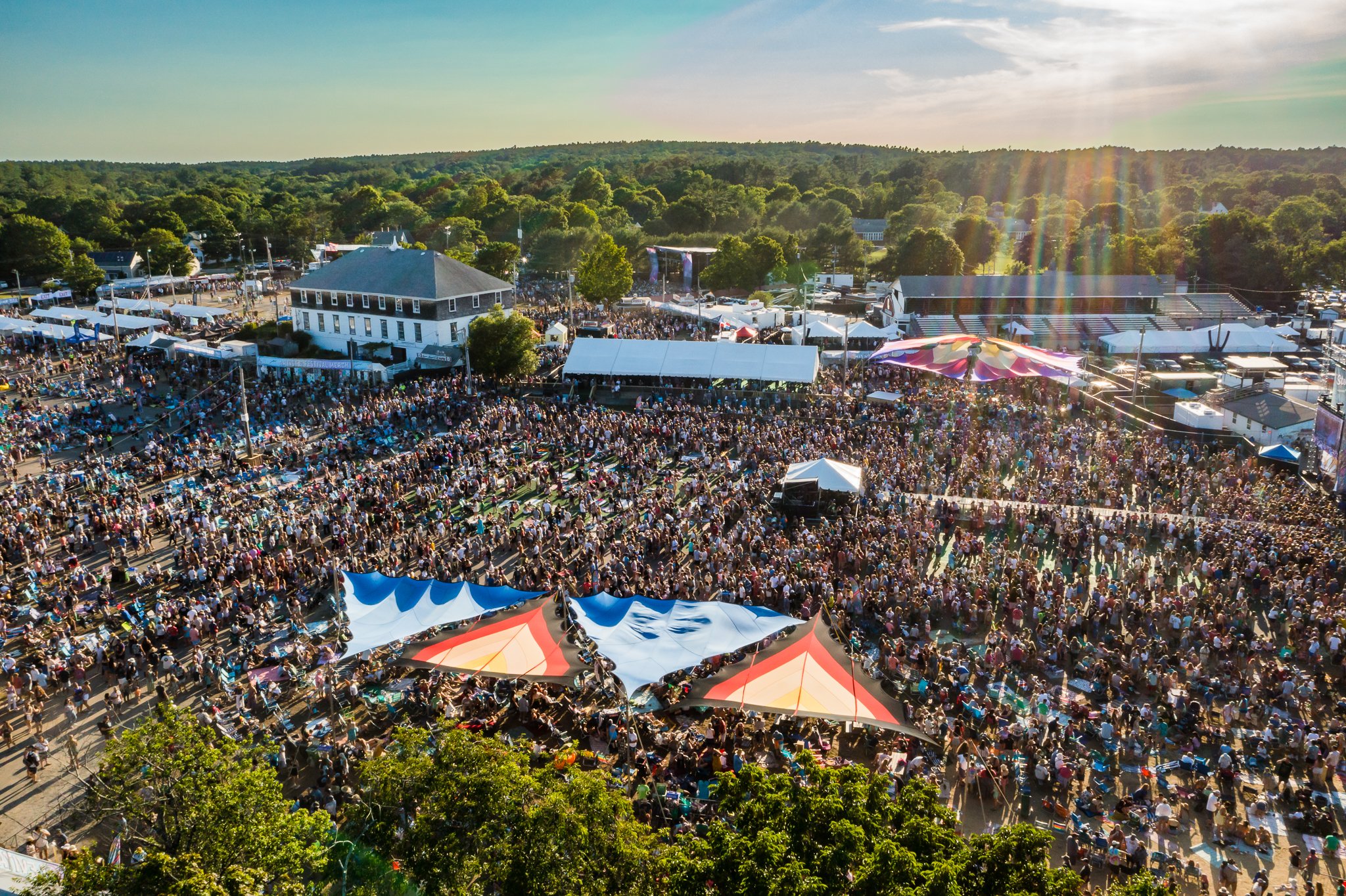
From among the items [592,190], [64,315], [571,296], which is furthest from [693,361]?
[592,190]

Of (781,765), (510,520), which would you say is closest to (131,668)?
(510,520)

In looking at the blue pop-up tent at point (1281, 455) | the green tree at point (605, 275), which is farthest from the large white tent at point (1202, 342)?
the green tree at point (605, 275)

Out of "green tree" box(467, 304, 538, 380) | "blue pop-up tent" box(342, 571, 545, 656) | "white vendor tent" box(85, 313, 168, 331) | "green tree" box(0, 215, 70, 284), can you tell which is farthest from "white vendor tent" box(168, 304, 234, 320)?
"blue pop-up tent" box(342, 571, 545, 656)

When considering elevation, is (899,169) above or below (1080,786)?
above

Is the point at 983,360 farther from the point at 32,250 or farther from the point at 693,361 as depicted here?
the point at 32,250

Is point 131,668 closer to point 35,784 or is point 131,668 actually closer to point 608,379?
point 35,784

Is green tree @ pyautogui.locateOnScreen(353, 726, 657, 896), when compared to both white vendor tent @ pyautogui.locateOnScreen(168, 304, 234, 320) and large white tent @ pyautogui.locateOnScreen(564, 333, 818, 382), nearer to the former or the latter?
large white tent @ pyautogui.locateOnScreen(564, 333, 818, 382)
